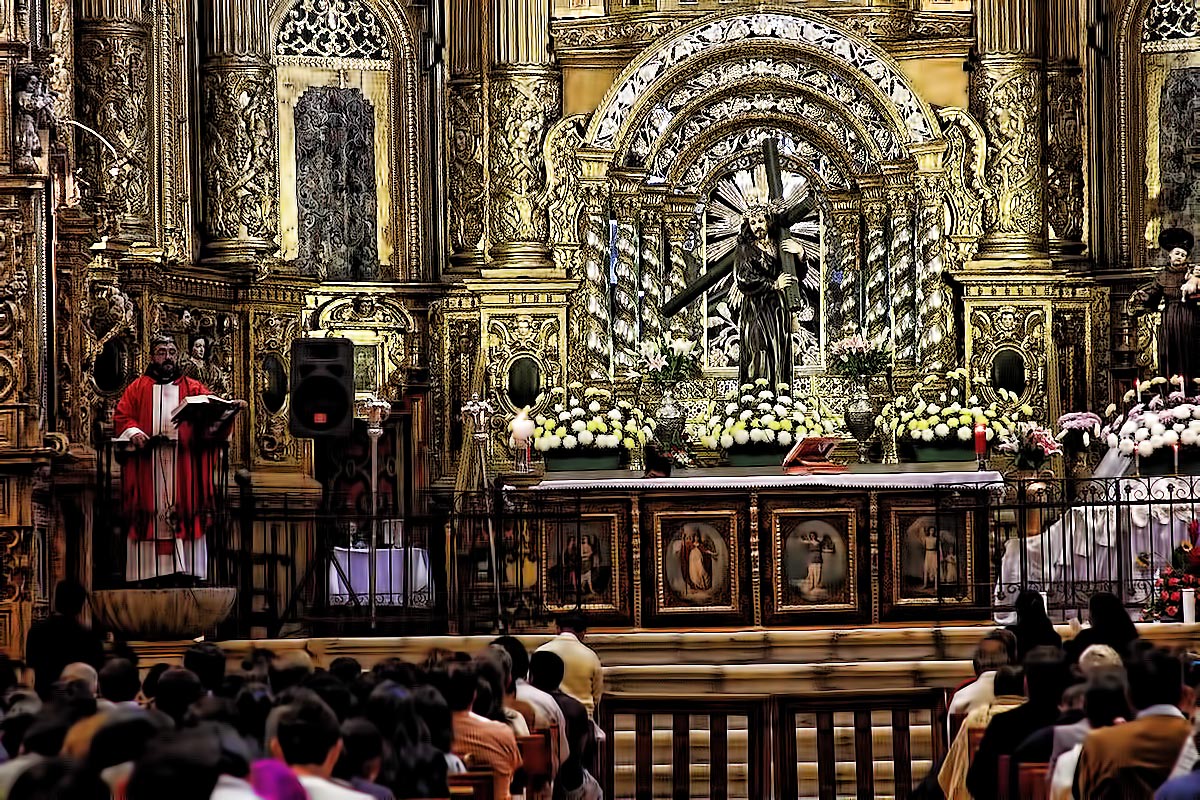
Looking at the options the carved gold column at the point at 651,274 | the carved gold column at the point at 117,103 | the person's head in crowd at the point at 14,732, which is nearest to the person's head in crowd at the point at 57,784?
the person's head in crowd at the point at 14,732

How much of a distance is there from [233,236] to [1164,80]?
9446 mm

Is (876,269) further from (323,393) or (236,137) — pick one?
(323,393)

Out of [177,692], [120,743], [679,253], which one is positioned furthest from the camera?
[679,253]

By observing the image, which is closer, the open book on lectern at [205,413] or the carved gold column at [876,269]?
the open book on lectern at [205,413]

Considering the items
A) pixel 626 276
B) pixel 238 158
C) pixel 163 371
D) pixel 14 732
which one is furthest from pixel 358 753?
pixel 626 276

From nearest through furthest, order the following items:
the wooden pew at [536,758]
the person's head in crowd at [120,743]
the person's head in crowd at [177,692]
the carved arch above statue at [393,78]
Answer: the person's head in crowd at [120,743]
the person's head in crowd at [177,692]
the wooden pew at [536,758]
the carved arch above statue at [393,78]

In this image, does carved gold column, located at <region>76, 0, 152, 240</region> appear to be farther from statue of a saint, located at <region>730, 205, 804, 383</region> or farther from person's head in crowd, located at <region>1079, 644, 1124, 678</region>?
person's head in crowd, located at <region>1079, 644, 1124, 678</region>

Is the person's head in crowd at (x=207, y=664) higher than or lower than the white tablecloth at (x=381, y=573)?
higher

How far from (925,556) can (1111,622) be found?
6072 millimetres

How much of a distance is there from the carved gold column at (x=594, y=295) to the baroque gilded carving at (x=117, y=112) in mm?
4495

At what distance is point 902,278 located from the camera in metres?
23.5

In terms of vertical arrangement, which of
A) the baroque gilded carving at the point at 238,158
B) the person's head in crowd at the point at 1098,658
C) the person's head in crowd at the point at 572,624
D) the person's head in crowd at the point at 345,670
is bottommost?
the person's head in crowd at the point at 572,624

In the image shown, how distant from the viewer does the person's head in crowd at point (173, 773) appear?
6.02 metres

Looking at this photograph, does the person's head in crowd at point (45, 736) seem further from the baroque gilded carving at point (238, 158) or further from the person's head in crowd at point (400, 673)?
the baroque gilded carving at point (238, 158)
